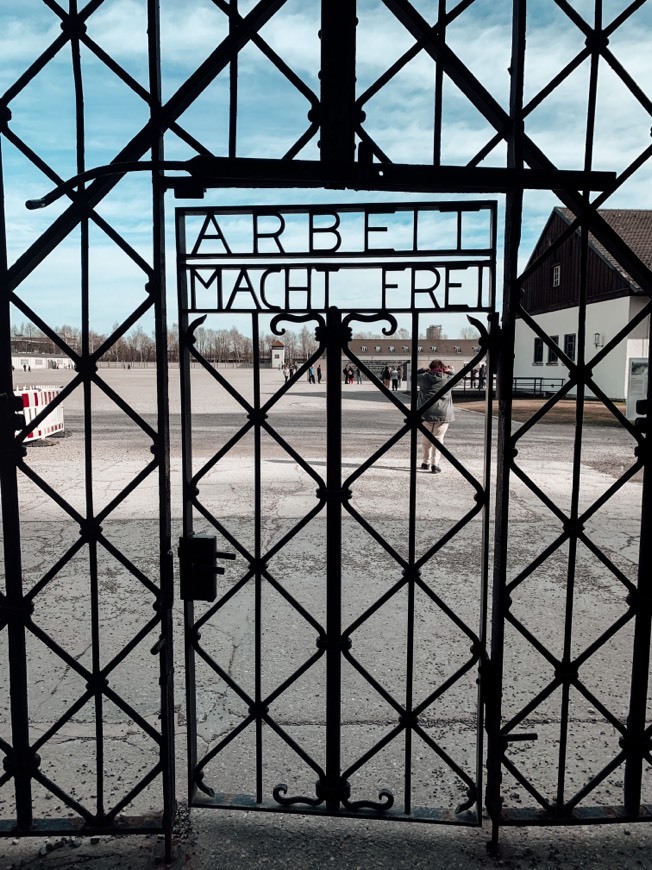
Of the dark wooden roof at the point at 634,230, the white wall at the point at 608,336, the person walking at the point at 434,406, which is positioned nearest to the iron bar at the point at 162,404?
the person walking at the point at 434,406

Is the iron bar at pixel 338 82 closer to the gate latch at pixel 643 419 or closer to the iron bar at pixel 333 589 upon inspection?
the iron bar at pixel 333 589

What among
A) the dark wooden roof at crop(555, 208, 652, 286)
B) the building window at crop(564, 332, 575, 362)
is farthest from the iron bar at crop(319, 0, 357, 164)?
the building window at crop(564, 332, 575, 362)

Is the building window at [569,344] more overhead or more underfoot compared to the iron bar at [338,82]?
more overhead

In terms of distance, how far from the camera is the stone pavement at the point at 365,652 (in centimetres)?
214

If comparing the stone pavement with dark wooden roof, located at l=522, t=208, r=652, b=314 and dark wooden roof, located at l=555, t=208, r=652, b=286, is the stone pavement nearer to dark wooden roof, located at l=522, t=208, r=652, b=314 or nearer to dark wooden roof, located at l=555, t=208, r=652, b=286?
dark wooden roof, located at l=522, t=208, r=652, b=314

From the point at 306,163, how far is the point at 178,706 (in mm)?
2662

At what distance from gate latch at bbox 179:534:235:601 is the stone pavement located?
882 millimetres

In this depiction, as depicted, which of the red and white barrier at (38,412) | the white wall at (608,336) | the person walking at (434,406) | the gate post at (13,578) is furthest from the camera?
the white wall at (608,336)

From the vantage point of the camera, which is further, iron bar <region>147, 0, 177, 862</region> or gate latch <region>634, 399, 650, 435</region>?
gate latch <region>634, 399, 650, 435</region>

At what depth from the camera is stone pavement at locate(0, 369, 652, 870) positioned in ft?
7.03

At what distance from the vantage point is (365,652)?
370 centimetres

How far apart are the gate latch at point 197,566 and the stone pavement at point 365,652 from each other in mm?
882

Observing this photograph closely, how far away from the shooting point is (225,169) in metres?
1.97

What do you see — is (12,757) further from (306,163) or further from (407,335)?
(306,163)
